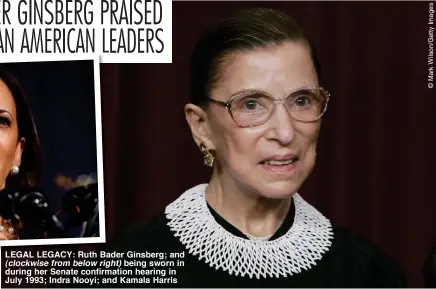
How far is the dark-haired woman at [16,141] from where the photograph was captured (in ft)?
5.65

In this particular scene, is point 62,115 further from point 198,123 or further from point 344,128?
point 344,128

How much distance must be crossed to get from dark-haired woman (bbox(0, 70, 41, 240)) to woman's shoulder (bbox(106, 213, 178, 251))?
251 mm

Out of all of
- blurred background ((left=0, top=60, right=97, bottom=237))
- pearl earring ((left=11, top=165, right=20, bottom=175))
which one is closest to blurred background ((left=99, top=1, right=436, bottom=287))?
blurred background ((left=0, top=60, right=97, bottom=237))

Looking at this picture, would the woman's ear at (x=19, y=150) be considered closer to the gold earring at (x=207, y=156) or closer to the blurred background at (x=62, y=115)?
the blurred background at (x=62, y=115)

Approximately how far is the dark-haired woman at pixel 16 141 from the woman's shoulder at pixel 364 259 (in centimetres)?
77

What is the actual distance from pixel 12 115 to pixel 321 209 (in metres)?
0.81

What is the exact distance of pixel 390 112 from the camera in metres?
1.78

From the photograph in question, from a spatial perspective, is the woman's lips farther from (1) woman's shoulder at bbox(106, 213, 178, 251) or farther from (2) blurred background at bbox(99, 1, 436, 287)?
(1) woman's shoulder at bbox(106, 213, 178, 251)

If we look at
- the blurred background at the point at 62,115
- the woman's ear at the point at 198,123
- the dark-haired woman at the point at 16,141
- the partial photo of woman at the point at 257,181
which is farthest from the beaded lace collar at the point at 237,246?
the dark-haired woman at the point at 16,141

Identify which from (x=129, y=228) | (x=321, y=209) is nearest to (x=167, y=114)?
(x=129, y=228)

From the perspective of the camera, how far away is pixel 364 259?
1755 mm

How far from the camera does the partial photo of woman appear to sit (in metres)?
1.63

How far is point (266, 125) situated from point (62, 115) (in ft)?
1.68

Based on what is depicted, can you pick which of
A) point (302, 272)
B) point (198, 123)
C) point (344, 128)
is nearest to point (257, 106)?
point (198, 123)
